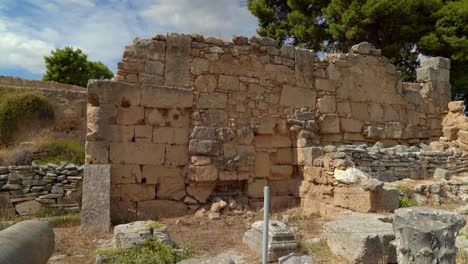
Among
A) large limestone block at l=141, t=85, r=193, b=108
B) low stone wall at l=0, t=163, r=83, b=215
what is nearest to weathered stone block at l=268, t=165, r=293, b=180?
large limestone block at l=141, t=85, r=193, b=108

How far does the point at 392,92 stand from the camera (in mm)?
9453

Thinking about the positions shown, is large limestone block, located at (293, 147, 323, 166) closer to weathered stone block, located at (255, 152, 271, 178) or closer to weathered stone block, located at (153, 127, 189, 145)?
weathered stone block, located at (255, 152, 271, 178)

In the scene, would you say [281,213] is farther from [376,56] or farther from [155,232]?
[376,56]

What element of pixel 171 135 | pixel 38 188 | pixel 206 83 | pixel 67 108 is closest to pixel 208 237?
pixel 171 135

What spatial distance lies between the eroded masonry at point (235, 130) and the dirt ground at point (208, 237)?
63 cm

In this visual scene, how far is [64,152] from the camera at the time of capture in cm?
1270

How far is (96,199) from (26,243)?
9.27 ft

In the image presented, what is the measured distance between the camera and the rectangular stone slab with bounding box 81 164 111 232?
619 centimetres

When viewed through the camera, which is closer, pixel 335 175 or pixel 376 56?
pixel 335 175

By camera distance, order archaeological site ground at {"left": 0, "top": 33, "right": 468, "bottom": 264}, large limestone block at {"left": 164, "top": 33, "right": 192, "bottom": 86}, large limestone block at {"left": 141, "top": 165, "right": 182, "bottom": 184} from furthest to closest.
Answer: large limestone block at {"left": 164, "top": 33, "right": 192, "bottom": 86} → large limestone block at {"left": 141, "top": 165, "right": 182, "bottom": 184} → archaeological site ground at {"left": 0, "top": 33, "right": 468, "bottom": 264}

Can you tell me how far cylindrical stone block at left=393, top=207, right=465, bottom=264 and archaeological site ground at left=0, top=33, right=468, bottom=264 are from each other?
90 centimetres

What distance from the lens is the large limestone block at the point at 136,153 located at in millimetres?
6938

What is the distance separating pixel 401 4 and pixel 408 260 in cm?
1391

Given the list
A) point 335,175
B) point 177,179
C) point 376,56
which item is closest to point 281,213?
point 335,175
